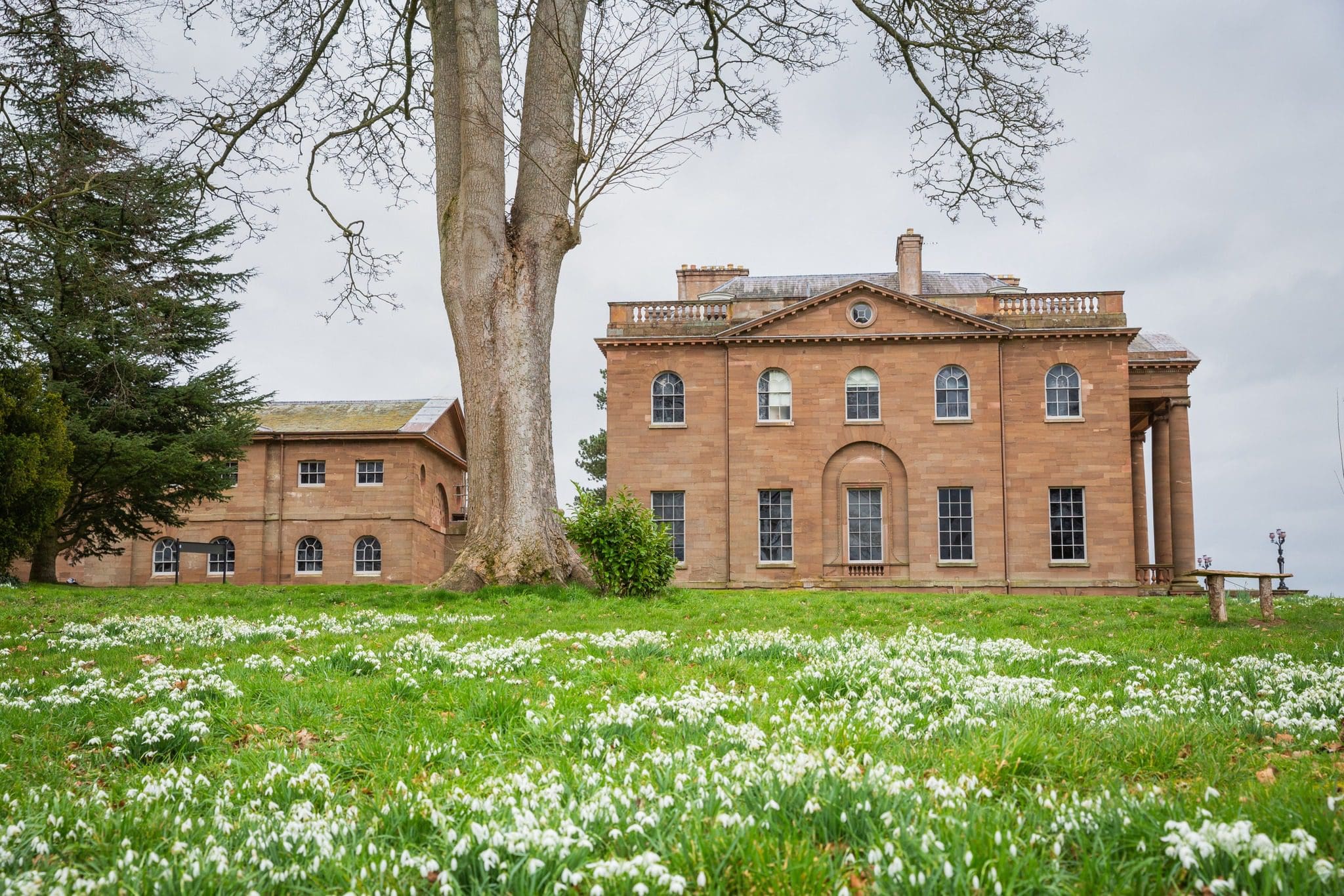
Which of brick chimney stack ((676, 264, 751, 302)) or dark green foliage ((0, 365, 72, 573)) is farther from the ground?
brick chimney stack ((676, 264, 751, 302))

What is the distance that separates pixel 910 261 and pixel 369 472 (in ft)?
85.6

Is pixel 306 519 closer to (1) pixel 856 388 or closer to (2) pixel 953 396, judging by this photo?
(1) pixel 856 388

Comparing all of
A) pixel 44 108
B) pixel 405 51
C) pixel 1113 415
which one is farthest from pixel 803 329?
pixel 44 108

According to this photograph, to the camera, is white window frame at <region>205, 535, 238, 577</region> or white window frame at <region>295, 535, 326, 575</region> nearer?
white window frame at <region>205, 535, 238, 577</region>

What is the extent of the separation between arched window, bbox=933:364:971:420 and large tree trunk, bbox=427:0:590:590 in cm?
2027

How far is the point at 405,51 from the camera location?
2038 cm

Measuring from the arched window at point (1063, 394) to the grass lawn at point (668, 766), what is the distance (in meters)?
25.7

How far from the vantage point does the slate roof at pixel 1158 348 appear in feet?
117

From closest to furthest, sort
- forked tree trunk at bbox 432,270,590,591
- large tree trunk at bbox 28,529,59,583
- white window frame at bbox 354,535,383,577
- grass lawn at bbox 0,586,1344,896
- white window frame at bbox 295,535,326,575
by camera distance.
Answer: grass lawn at bbox 0,586,1344,896 → forked tree trunk at bbox 432,270,590,591 → large tree trunk at bbox 28,529,59,583 → white window frame at bbox 295,535,326,575 → white window frame at bbox 354,535,383,577

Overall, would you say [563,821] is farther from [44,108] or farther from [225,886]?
[44,108]

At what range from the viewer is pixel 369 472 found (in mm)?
44375

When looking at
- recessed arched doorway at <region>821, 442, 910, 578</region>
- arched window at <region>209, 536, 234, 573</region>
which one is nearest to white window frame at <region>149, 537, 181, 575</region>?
arched window at <region>209, 536, 234, 573</region>

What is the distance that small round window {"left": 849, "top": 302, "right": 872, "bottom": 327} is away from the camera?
34.8 metres

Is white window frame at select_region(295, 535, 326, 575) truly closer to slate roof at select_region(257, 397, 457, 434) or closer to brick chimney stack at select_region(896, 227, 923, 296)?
slate roof at select_region(257, 397, 457, 434)
